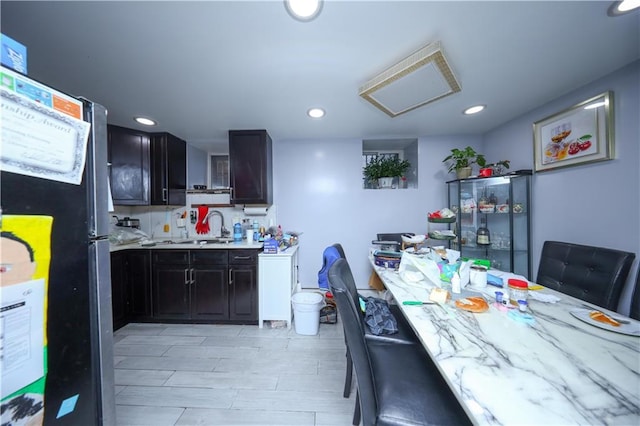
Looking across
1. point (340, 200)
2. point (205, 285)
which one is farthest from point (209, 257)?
point (340, 200)

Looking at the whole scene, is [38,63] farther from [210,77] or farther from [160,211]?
[160,211]

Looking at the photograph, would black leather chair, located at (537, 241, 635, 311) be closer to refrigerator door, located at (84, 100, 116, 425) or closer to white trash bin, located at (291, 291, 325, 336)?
white trash bin, located at (291, 291, 325, 336)

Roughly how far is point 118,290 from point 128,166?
4.70ft

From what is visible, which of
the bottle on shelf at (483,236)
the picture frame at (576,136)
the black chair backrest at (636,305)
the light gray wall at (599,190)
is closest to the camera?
the black chair backrest at (636,305)

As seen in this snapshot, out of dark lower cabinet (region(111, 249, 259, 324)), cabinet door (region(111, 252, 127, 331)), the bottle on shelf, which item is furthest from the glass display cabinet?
cabinet door (region(111, 252, 127, 331))

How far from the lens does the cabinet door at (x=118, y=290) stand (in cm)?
210

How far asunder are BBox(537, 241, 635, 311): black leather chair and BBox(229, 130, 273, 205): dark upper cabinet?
276cm

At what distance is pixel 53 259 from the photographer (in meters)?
0.66

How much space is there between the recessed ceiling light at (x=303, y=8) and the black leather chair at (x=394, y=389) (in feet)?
4.29


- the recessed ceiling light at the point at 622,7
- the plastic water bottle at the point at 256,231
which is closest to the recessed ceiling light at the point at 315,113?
the plastic water bottle at the point at 256,231

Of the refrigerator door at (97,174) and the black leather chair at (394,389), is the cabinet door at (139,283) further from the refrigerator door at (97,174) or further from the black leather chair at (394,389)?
the black leather chair at (394,389)

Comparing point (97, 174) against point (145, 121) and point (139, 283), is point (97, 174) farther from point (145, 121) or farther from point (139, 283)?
point (139, 283)

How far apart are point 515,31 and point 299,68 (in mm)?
1297

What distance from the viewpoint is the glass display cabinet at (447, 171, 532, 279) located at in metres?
2.12
